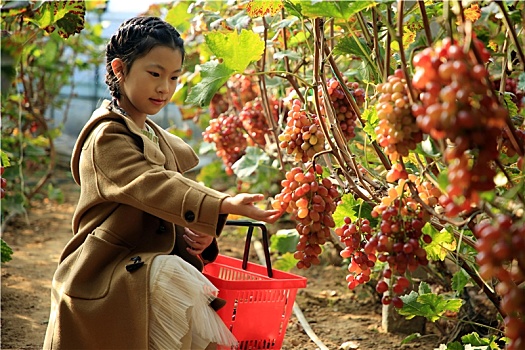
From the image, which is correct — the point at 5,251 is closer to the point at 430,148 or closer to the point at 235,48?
the point at 235,48

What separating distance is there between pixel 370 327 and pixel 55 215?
253 centimetres

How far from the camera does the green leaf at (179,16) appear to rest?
2842mm

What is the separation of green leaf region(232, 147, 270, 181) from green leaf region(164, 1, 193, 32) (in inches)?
22.5

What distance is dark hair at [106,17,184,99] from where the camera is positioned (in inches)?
65.2

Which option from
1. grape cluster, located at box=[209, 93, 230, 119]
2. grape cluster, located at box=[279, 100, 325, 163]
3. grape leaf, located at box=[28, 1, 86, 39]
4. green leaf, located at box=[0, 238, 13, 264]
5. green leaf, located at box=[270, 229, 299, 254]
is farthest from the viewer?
grape cluster, located at box=[209, 93, 230, 119]

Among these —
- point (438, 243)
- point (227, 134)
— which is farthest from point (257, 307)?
point (227, 134)

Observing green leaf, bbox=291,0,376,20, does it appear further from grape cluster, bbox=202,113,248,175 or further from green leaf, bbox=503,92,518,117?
grape cluster, bbox=202,113,248,175

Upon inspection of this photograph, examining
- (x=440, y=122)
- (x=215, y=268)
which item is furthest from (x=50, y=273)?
(x=440, y=122)

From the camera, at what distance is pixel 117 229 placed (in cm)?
160

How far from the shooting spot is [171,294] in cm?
149

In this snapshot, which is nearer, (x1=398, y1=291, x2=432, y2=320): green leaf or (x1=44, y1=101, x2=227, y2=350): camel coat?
Result: (x1=44, y1=101, x2=227, y2=350): camel coat

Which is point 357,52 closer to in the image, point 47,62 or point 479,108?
point 479,108

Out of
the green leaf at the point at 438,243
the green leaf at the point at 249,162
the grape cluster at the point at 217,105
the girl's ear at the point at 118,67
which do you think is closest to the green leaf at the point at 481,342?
the green leaf at the point at 438,243

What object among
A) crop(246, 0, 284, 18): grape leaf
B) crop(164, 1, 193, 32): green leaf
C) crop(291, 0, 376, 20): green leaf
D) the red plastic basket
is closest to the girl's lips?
crop(246, 0, 284, 18): grape leaf
